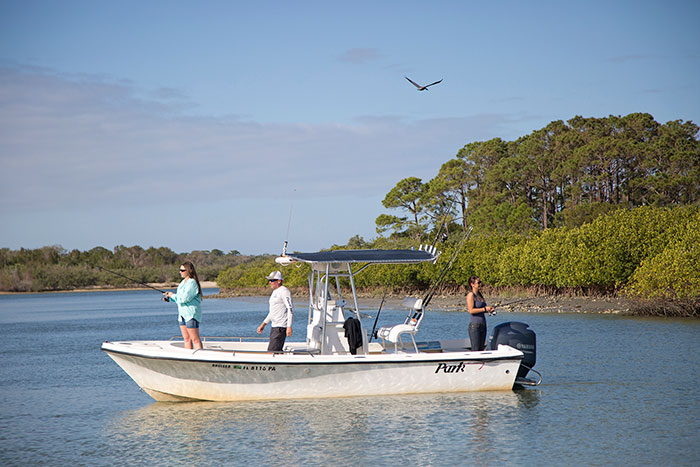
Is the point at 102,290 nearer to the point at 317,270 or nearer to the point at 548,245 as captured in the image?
the point at 548,245

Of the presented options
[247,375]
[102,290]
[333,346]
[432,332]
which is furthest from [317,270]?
[102,290]

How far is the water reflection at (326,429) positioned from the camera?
32.3 ft

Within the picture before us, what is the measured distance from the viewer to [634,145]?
2267 inches

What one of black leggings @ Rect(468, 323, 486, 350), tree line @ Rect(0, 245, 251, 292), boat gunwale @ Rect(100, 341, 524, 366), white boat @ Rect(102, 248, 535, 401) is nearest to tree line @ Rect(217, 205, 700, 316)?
black leggings @ Rect(468, 323, 486, 350)

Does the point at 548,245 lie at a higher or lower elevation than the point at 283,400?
higher

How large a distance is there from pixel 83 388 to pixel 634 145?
1986 inches

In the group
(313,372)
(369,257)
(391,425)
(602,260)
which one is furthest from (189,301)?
(602,260)

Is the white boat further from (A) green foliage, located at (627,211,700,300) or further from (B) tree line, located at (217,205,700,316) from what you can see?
(B) tree line, located at (217,205,700,316)

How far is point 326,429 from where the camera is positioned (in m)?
11.0

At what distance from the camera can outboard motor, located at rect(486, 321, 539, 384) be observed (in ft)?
42.5

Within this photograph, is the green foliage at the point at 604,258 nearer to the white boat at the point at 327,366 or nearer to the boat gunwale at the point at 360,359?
the white boat at the point at 327,366

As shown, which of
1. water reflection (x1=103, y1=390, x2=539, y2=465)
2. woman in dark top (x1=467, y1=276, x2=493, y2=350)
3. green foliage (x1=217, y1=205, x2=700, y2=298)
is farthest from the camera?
green foliage (x1=217, y1=205, x2=700, y2=298)

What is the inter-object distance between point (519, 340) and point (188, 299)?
5.62 m

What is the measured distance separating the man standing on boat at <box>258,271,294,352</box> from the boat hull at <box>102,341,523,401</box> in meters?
0.30
